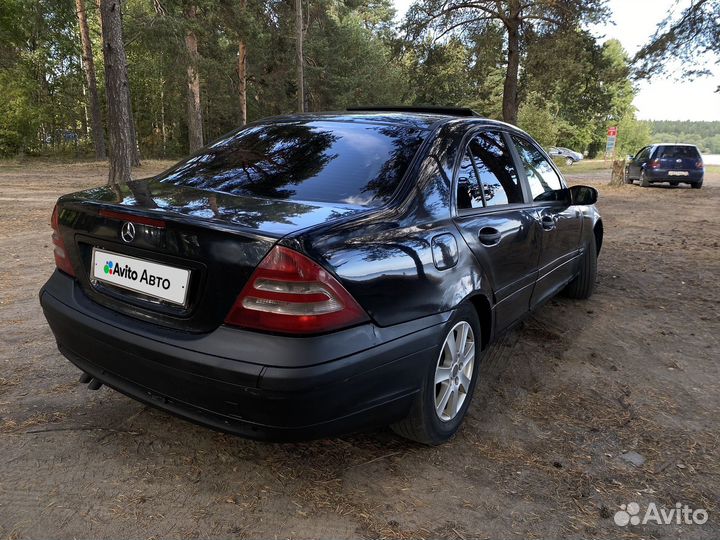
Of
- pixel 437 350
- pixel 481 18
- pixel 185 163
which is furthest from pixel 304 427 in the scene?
pixel 481 18

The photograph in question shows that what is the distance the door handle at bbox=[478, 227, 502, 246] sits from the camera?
2.82 m

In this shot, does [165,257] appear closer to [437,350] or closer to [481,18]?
[437,350]

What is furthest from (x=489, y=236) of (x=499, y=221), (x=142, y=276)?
(x=142, y=276)

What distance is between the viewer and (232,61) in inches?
1139

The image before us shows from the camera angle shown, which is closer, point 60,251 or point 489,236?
point 60,251

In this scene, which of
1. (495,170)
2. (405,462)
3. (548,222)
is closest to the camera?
(405,462)

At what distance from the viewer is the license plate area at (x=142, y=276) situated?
2074 millimetres

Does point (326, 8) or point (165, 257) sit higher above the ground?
point (326, 8)

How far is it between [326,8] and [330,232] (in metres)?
35.6

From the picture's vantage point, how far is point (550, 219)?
381cm

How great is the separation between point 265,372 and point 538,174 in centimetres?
285

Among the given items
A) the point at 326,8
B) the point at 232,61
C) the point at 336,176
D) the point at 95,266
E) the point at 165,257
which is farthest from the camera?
the point at 326,8

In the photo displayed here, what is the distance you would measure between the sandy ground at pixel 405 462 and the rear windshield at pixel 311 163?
1213 mm

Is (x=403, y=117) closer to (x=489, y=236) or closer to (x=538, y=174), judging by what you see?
(x=489, y=236)
